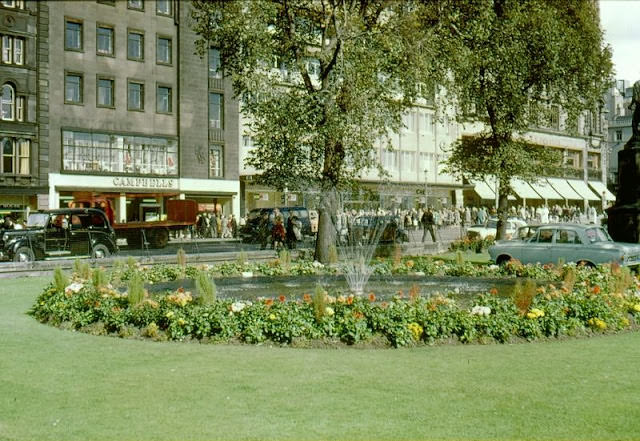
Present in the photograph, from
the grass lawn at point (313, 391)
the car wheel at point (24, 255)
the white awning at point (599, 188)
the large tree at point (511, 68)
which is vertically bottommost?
the grass lawn at point (313, 391)

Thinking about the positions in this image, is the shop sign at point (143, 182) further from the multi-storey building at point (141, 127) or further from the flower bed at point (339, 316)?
the flower bed at point (339, 316)

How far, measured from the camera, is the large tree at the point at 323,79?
21.2m

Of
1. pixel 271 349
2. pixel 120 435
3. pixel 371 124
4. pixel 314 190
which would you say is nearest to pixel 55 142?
pixel 314 190

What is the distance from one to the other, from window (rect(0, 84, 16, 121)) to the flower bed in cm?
3218

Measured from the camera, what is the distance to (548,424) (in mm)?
6516

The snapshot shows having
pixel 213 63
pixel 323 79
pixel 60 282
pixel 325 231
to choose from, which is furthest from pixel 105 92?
pixel 60 282

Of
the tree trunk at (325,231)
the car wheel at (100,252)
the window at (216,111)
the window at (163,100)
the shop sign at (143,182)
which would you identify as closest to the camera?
the tree trunk at (325,231)

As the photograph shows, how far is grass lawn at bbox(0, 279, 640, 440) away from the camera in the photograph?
20.8ft

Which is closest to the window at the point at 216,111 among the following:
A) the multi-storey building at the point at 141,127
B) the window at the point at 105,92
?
the multi-storey building at the point at 141,127

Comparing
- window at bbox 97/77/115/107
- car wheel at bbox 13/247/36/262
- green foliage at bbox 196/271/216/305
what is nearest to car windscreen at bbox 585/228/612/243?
green foliage at bbox 196/271/216/305

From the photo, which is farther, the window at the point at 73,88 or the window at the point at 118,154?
the window at the point at 118,154

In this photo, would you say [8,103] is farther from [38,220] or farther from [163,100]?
[38,220]

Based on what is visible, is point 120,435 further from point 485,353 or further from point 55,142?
point 55,142

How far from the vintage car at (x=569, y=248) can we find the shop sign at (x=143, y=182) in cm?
2964
